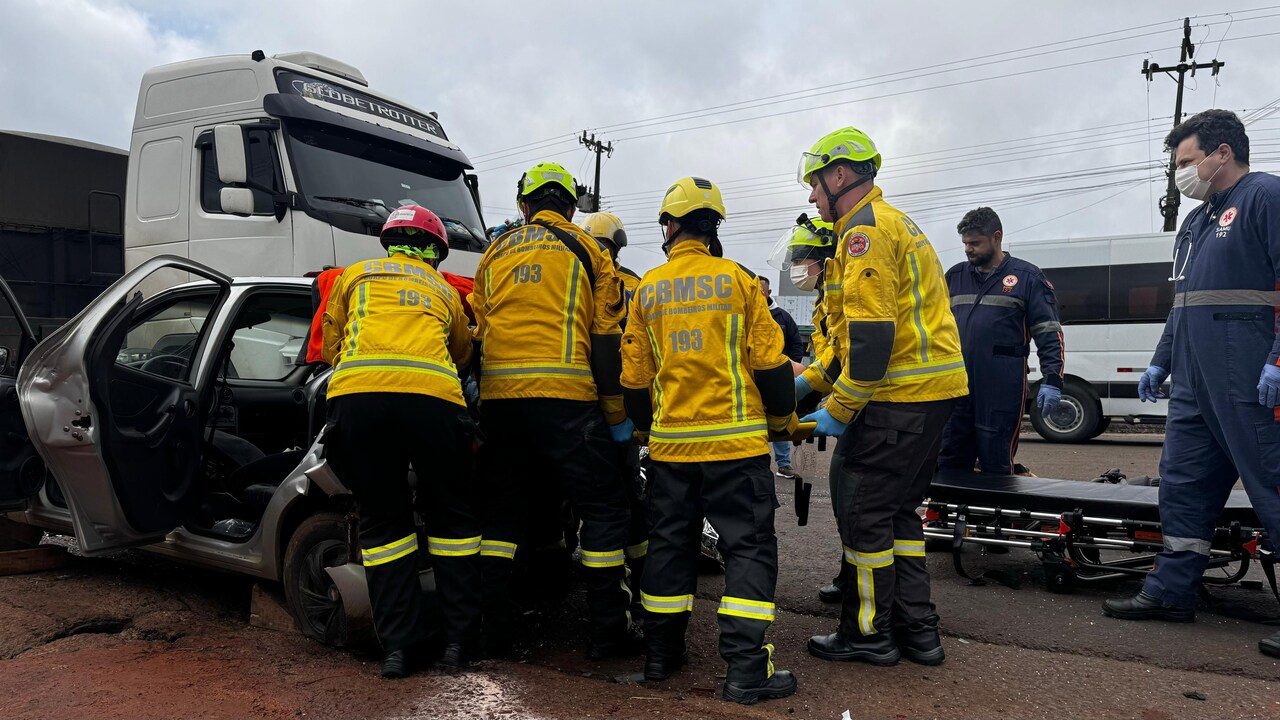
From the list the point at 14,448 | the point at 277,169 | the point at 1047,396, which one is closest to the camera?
the point at 14,448

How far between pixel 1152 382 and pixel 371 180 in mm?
5399

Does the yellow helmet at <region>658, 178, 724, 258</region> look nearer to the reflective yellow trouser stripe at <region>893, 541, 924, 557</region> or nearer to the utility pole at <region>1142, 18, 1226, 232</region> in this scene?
the reflective yellow trouser stripe at <region>893, 541, 924, 557</region>

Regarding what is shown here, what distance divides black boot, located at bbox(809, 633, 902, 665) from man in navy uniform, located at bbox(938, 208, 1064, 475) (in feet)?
6.58

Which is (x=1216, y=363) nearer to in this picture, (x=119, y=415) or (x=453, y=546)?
(x=453, y=546)

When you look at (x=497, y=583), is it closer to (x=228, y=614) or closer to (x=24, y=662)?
(x=228, y=614)

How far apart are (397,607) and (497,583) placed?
17.2 inches

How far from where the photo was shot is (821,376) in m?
3.47

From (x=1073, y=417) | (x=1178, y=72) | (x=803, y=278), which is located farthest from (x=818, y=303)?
(x=1178, y=72)

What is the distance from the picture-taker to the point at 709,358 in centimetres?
303

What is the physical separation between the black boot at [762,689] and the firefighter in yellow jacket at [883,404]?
446 millimetres

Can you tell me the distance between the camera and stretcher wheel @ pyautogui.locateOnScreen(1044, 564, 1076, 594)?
4.11 meters

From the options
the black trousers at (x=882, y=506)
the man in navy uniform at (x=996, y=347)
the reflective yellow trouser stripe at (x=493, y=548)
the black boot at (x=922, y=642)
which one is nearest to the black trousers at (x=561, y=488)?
the reflective yellow trouser stripe at (x=493, y=548)

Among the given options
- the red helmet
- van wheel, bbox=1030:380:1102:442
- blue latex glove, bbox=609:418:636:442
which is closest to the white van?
van wheel, bbox=1030:380:1102:442

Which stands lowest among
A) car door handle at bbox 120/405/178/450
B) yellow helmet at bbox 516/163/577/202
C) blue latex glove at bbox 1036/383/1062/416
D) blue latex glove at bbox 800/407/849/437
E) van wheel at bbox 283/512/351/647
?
van wheel at bbox 283/512/351/647
